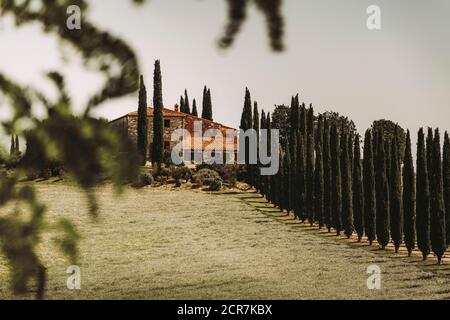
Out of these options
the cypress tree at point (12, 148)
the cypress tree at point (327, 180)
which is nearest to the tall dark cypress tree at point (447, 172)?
the cypress tree at point (327, 180)

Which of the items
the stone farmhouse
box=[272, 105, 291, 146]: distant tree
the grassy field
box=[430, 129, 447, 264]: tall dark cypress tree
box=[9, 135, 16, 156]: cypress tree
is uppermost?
box=[272, 105, 291, 146]: distant tree

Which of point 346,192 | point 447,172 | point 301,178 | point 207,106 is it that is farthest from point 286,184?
point 207,106

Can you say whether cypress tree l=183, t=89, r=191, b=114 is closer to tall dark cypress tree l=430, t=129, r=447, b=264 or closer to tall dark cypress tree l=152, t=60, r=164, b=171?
tall dark cypress tree l=152, t=60, r=164, b=171

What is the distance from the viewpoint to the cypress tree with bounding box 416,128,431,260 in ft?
82.6

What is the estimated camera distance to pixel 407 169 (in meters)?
26.8

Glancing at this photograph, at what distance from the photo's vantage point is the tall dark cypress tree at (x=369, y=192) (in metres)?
28.6

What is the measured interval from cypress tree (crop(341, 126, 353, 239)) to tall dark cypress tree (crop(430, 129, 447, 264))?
549 centimetres

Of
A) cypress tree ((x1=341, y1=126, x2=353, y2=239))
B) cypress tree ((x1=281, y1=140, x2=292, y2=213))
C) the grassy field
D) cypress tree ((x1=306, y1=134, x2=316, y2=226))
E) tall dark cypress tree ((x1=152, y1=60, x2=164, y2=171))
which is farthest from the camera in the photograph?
tall dark cypress tree ((x1=152, y1=60, x2=164, y2=171))

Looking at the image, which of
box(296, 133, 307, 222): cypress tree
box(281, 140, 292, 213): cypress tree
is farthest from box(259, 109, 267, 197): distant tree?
box(296, 133, 307, 222): cypress tree

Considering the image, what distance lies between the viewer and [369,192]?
96.1 feet

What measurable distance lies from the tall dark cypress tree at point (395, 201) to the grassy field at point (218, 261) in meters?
1.39

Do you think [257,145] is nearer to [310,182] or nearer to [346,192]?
[310,182]

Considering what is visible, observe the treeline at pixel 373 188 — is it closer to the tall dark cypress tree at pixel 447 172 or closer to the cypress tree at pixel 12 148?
the tall dark cypress tree at pixel 447 172
